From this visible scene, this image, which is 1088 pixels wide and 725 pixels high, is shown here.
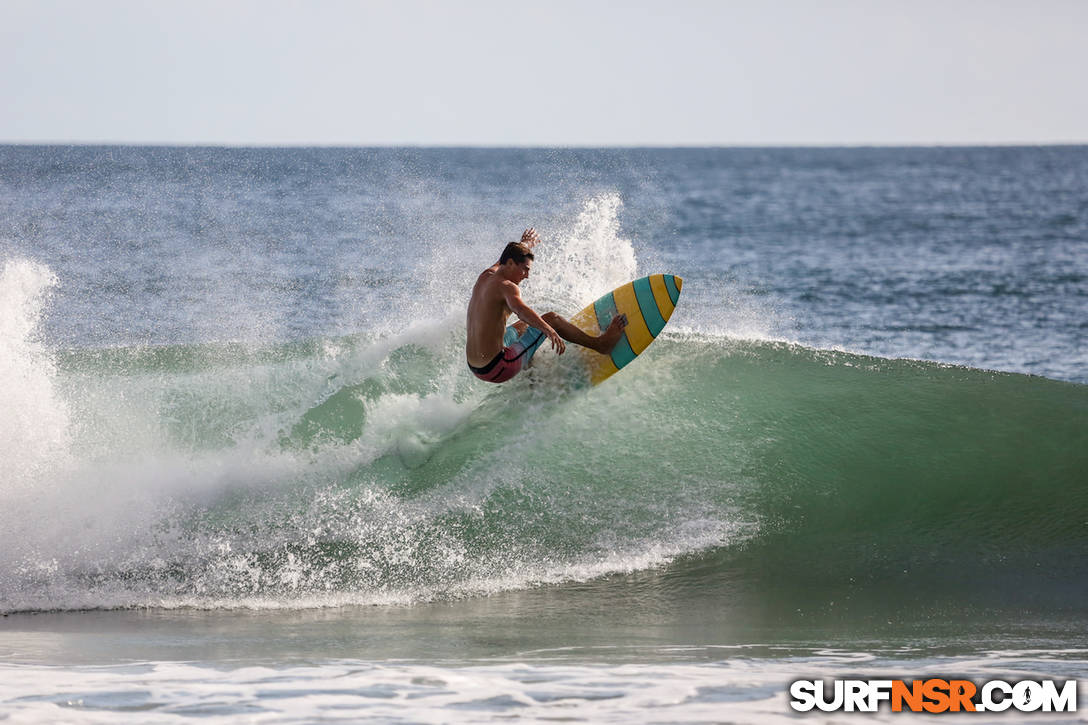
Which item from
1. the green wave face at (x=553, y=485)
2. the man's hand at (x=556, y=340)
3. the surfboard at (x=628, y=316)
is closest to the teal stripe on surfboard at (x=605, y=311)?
the surfboard at (x=628, y=316)

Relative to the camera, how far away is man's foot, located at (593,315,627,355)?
814 centimetres

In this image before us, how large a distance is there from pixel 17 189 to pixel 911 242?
26.9 m

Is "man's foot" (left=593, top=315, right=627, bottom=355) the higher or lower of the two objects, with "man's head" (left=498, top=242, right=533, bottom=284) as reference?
lower

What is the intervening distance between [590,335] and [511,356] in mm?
662

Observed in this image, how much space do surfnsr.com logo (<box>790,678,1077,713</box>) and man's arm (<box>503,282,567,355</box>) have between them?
311 centimetres

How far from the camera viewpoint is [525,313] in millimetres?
7457

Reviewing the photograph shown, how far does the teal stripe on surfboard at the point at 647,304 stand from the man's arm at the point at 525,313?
0.96 m

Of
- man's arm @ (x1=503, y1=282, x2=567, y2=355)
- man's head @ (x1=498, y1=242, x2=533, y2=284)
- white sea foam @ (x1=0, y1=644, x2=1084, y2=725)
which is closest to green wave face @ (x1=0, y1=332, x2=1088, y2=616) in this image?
man's arm @ (x1=503, y1=282, x2=567, y2=355)

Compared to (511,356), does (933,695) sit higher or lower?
lower

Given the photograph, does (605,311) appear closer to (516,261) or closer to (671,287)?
(671,287)

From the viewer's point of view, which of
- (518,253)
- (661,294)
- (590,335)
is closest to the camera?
(518,253)

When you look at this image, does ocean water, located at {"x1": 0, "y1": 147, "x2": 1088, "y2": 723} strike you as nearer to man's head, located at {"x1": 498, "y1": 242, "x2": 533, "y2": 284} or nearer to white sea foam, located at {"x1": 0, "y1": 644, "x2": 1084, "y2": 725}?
white sea foam, located at {"x1": 0, "y1": 644, "x2": 1084, "y2": 725}

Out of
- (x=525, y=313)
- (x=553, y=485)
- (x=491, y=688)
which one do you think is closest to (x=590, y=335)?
(x=525, y=313)

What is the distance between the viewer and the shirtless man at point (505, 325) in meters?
7.50
